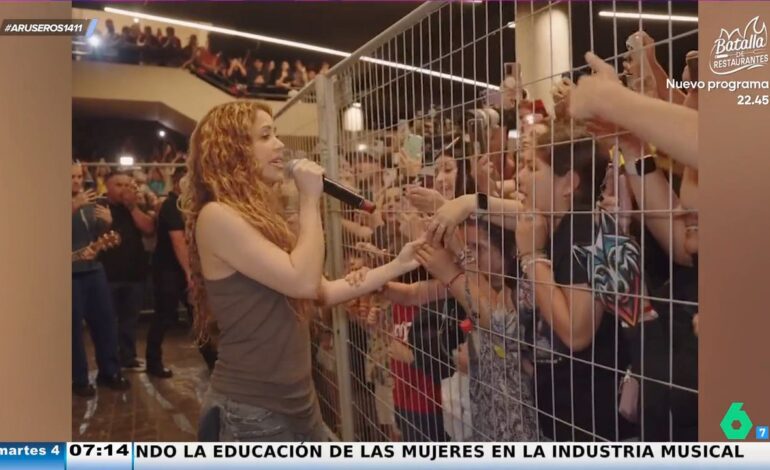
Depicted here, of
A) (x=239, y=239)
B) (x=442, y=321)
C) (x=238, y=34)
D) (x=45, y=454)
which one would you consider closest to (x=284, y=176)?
(x=239, y=239)

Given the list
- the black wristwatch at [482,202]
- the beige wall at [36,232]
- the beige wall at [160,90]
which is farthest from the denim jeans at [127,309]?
the black wristwatch at [482,202]

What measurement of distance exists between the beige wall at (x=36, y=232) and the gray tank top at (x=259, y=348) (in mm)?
348

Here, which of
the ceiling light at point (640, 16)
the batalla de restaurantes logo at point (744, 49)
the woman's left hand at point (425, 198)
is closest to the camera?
the ceiling light at point (640, 16)

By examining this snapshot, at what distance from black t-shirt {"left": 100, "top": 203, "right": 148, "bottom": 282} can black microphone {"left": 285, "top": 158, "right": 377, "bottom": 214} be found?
0.39 metres

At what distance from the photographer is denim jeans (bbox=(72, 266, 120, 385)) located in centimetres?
123

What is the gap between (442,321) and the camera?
3.87 feet

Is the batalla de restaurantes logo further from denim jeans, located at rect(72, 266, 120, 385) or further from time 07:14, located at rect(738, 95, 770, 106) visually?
denim jeans, located at rect(72, 266, 120, 385)

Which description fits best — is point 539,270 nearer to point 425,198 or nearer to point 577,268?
point 577,268

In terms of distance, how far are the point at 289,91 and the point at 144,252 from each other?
43cm

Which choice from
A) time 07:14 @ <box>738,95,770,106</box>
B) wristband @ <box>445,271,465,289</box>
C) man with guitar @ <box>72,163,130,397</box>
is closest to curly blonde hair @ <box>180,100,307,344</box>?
man with guitar @ <box>72,163,130,397</box>

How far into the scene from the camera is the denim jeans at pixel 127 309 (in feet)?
4.00

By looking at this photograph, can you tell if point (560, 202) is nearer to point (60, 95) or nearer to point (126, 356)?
point (126, 356)

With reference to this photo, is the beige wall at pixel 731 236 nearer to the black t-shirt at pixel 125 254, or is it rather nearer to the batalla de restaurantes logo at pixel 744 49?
the batalla de restaurantes logo at pixel 744 49

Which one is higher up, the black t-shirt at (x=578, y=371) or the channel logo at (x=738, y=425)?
the black t-shirt at (x=578, y=371)
